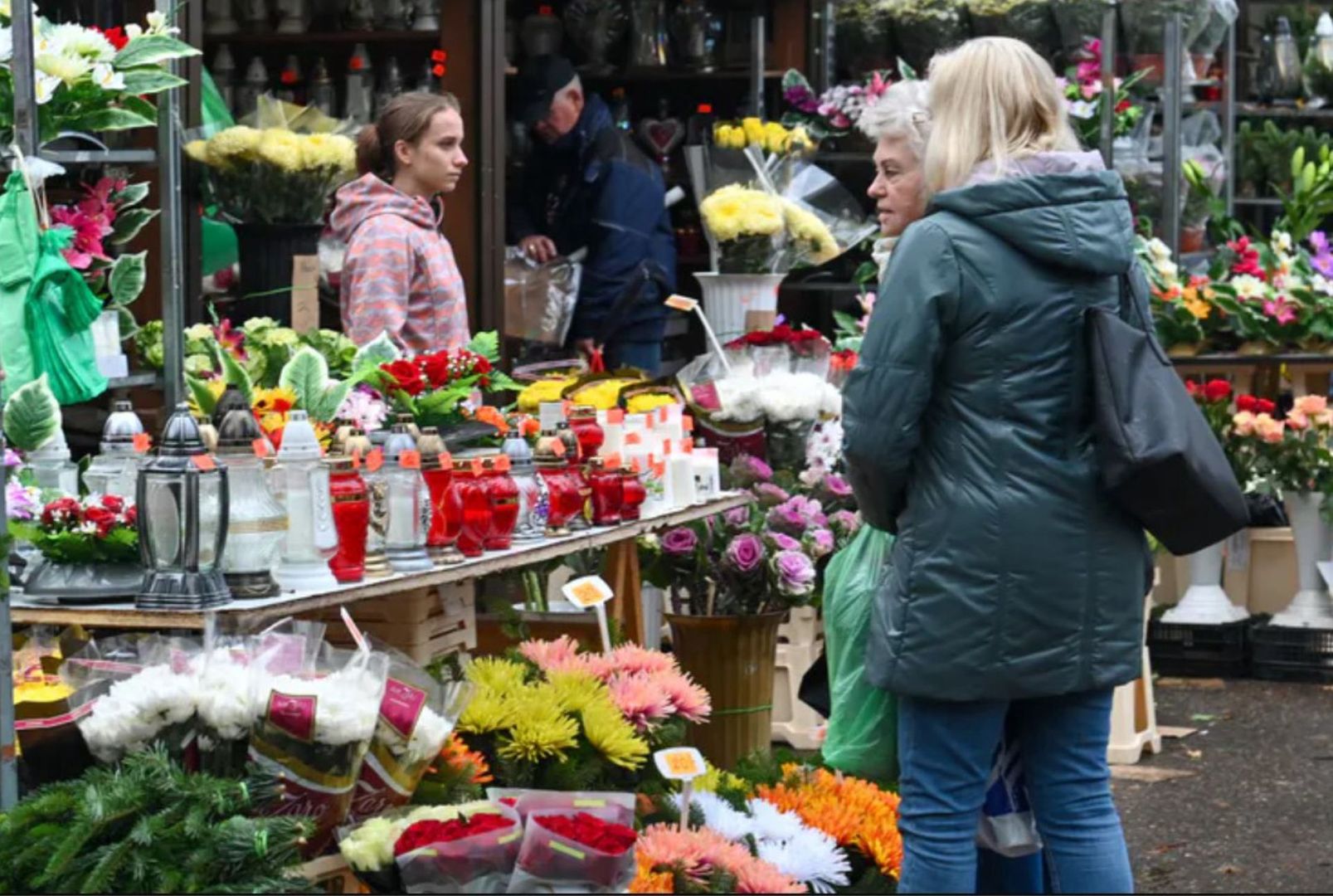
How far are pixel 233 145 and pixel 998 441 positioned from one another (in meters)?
3.71

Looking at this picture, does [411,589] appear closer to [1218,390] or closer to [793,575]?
[793,575]

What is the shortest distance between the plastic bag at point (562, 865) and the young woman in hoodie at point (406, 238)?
2553 millimetres

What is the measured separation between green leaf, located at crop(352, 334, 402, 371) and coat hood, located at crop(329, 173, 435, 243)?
0.51 metres

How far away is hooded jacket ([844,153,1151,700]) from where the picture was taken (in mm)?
3941

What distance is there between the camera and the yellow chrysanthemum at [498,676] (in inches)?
177

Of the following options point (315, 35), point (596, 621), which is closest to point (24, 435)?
point (596, 621)

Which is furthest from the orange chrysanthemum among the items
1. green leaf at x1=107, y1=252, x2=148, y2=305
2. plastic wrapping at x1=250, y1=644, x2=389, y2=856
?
green leaf at x1=107, y1=252, x2=148, y2=305

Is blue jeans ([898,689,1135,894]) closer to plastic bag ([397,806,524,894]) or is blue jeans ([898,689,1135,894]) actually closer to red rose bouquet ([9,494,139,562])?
plastic bag ([397,806,524,894])

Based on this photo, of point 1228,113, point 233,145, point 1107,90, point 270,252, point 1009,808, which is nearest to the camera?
point 1009,808

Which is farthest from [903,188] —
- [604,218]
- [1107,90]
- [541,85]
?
[1107,90]

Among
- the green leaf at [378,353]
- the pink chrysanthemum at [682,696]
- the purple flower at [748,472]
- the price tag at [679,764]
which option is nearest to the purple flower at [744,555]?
the purple flower at [748,472]

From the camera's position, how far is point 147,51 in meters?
5.24

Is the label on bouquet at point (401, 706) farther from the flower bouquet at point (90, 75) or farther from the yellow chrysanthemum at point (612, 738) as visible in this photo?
the flower bouquet at point (90, 75)

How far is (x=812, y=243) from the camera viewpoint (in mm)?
8594
